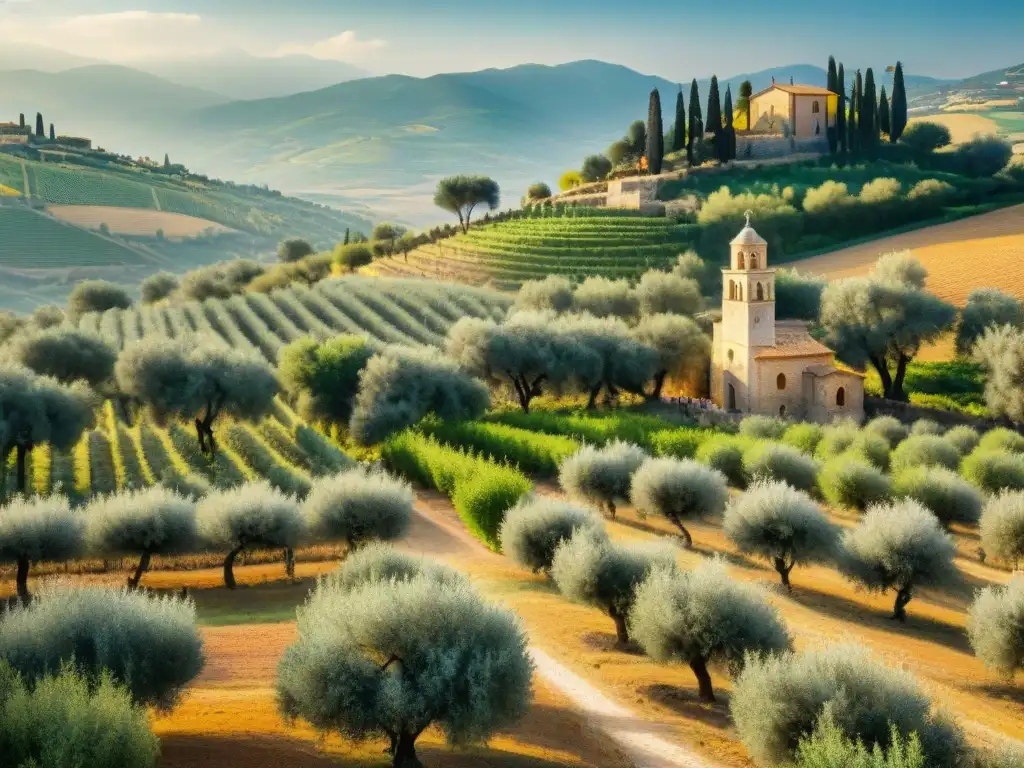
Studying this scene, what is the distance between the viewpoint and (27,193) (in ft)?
467

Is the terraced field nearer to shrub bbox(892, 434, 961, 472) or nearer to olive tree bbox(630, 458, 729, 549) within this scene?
shrub bbox(892, 434, 961, 472)

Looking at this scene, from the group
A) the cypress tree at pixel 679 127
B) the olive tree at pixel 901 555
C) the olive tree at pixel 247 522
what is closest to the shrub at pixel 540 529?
the olive tree at pixel 247 522

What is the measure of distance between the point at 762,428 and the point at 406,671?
113 ft

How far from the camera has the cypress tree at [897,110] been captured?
4306 inches

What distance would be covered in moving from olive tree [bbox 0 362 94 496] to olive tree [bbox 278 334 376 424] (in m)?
12.3

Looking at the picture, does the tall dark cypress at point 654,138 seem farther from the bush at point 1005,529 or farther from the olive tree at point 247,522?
the olive tree at point 247,522

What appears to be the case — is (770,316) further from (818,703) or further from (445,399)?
(818,703)

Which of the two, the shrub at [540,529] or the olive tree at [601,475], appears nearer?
the shrub at [540,529]

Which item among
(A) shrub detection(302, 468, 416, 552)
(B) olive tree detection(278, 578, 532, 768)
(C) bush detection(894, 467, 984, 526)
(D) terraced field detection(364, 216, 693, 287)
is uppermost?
(D) terraced field detection(364, 216, 693, 287)

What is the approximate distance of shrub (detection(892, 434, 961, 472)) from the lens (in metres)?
41.1

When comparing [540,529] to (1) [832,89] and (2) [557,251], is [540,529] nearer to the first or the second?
(2) [557,251]

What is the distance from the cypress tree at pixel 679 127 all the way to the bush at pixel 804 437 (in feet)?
191

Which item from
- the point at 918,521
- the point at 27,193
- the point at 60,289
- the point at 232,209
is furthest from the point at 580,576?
the point at 232,209

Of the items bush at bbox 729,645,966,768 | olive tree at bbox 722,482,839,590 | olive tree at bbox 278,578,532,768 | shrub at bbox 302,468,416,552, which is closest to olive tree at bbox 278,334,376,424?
shrub at bbox 302,468,416,552
